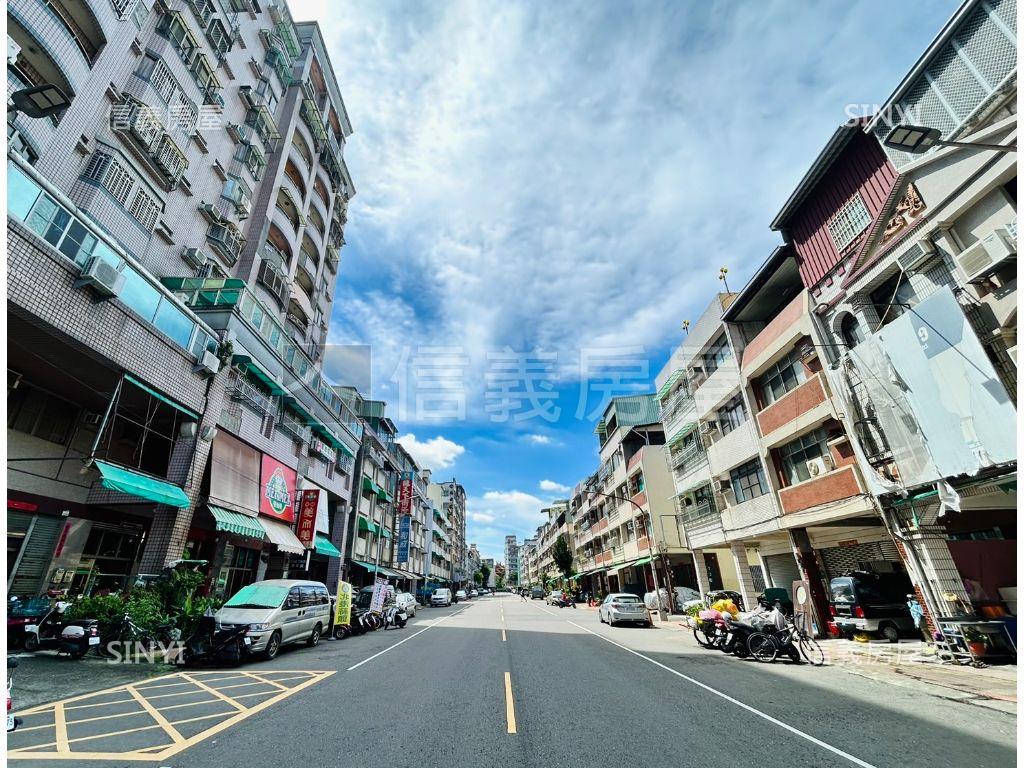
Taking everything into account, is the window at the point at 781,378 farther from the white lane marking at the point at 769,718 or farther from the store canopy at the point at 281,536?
the store canopy at the point at 281,536

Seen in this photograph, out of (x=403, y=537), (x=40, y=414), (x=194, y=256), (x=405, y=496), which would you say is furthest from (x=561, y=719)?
(x=405, y=496)

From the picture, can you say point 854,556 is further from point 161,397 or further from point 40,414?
point 40,414

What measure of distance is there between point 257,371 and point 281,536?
7997mm

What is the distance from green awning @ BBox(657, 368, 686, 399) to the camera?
1104 inches

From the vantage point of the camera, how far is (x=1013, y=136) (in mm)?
10094

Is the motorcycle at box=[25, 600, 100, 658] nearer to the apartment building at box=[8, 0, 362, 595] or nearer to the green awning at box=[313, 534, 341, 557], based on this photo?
the apartment building at box=[8, 0, 362, 595]

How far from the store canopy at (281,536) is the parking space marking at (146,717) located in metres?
11.5

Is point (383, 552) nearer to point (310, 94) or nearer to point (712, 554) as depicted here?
point (712, 554)

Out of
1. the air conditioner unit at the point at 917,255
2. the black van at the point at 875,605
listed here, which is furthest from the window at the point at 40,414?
the black van at the point at 875,605

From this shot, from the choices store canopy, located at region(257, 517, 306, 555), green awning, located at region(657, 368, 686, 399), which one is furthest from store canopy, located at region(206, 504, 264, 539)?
green awning, located at region(657, 368, 686, 399)

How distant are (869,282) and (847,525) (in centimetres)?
884

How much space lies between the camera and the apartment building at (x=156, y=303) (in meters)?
12.8

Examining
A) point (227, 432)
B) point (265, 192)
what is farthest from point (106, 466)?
point (265, 192)

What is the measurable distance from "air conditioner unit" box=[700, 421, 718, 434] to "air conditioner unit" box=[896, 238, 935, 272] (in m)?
13.3
